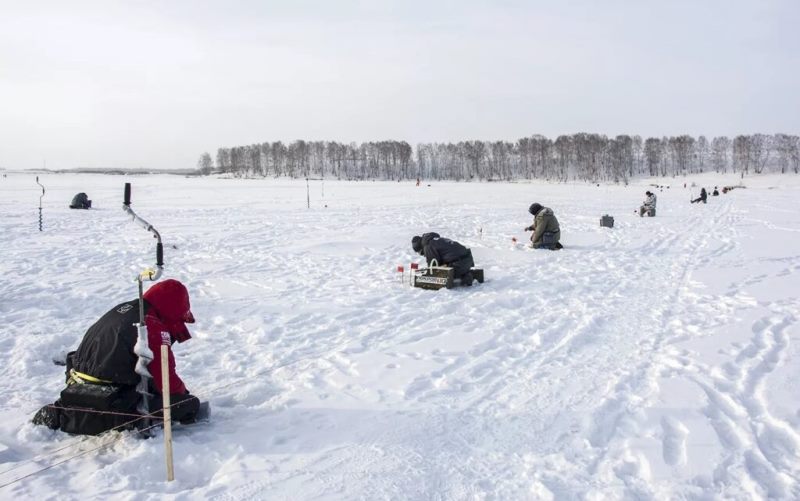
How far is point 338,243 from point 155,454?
481 inches

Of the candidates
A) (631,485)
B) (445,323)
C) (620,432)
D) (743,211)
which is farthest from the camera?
(743,211)

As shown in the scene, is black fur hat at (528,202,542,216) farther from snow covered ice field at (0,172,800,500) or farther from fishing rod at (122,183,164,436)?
fishing rod at (122,183,164,436)

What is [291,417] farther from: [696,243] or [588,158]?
[588,158]

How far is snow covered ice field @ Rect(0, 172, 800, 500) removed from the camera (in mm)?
4121

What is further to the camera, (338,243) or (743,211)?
(743,211)

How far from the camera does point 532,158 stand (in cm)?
12444

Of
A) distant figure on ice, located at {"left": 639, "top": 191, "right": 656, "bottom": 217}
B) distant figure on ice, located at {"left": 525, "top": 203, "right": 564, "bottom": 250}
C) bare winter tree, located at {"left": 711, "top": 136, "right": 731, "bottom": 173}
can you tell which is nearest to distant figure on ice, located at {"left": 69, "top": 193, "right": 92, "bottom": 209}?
distant figure on ice, located at {"left": 525, "top": 203, "right": 564, "bottom": 250}

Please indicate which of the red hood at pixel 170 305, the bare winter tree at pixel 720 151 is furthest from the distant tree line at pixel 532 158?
the red hood at pixel 170 305

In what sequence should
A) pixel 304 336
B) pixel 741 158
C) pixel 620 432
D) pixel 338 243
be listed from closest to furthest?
1. pixel 620 432
2. pixel 304 336
3. pixel 338 243
4. pixel 741 158

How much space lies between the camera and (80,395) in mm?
4617

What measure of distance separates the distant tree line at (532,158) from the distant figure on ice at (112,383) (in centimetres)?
11573

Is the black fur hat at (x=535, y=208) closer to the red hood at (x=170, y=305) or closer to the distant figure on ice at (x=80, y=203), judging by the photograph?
the red hood at (x=170, y=305)

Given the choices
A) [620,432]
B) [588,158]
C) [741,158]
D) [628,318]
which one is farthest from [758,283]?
[741,158]

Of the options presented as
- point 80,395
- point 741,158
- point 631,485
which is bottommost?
point 631,485
